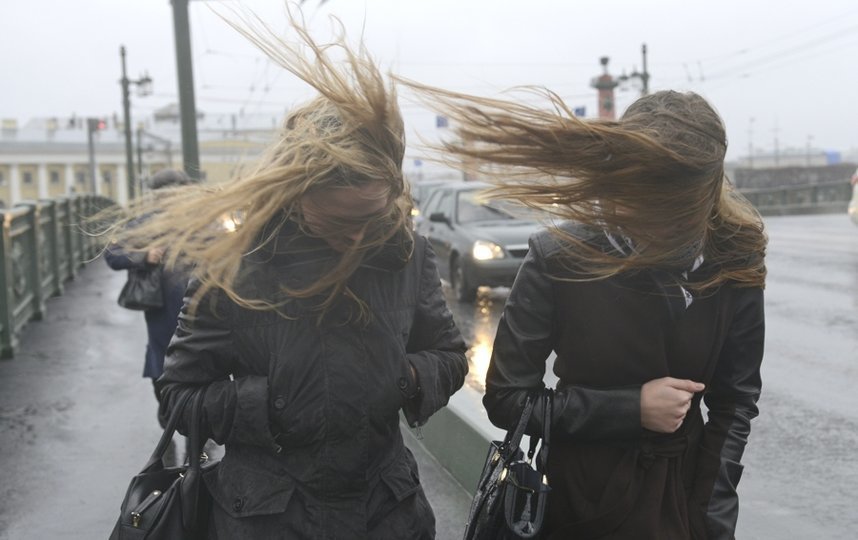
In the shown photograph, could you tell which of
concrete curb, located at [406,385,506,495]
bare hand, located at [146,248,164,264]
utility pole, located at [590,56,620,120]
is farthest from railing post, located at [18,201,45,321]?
utility pole, located at [590,56,620,120]

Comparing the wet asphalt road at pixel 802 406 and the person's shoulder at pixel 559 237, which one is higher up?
the person's shoulder at pixel 559 237

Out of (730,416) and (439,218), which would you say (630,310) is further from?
(439,218)

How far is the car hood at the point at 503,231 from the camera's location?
44.1 ft

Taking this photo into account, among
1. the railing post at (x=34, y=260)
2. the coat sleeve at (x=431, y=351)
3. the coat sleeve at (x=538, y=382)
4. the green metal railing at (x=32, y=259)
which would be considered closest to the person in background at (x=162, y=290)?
the green metal railing at (x=32, y=259)

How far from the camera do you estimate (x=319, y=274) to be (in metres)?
2.35

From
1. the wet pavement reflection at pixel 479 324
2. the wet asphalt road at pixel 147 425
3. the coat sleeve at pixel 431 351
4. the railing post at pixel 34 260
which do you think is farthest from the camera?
the railing post at pixel 34 260

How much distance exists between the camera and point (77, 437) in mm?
6766

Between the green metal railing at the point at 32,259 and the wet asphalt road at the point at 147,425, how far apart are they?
0.27 m

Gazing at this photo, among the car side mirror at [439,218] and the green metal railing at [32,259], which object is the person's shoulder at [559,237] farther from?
the car side mirror at [439,218]

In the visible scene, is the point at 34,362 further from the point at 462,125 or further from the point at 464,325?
the point at 462,125

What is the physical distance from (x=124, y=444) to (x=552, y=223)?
191 inches

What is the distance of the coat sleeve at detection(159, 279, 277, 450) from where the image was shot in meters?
2.27

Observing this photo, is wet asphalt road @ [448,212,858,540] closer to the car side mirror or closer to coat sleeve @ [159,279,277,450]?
the car side mirror

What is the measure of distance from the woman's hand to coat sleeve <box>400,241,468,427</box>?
49 centimetres
